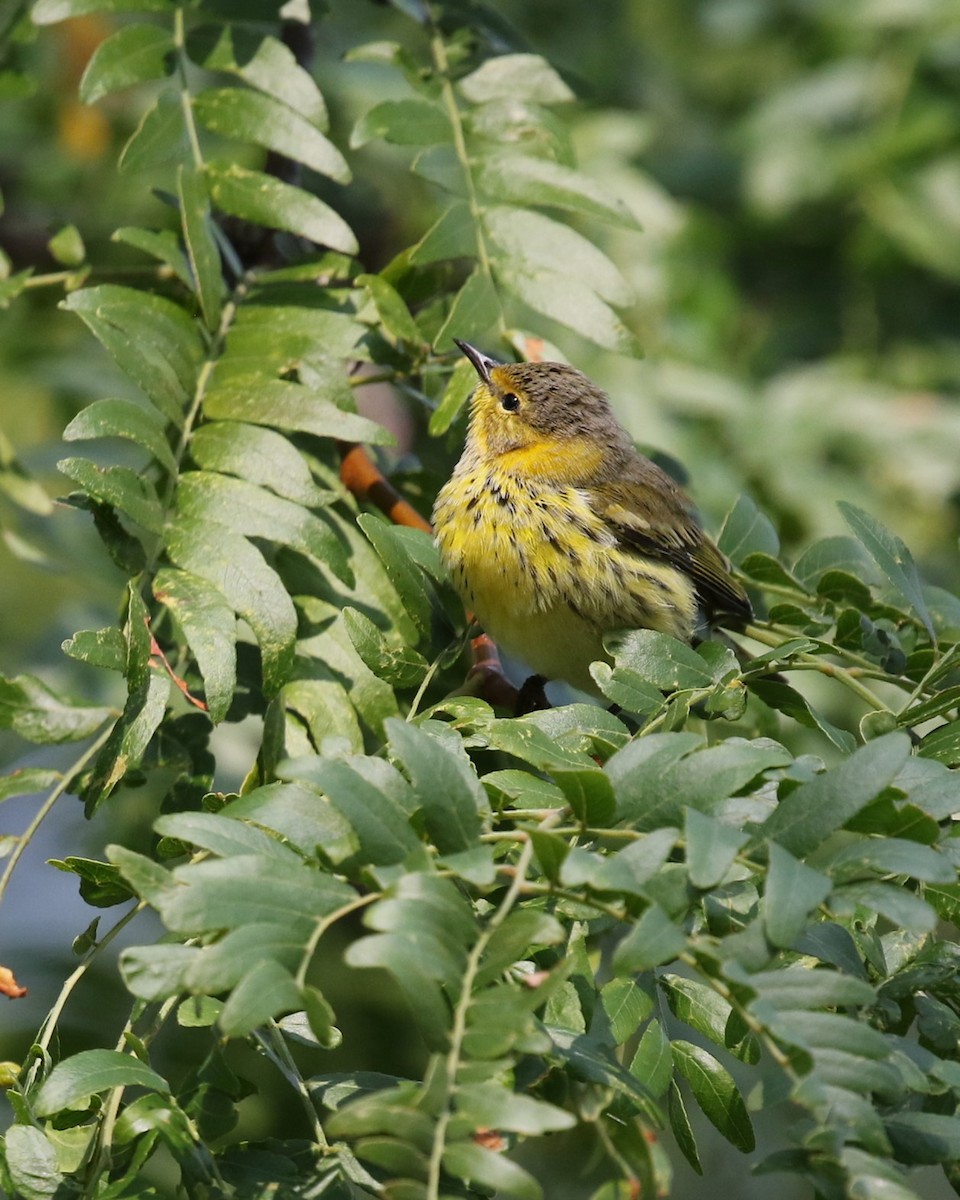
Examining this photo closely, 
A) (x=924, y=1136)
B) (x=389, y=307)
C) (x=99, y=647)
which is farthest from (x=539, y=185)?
(x=924, y=1136)

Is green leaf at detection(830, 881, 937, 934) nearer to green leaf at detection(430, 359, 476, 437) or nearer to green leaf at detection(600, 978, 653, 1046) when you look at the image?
green leaf at detection(600, 978, 653, 1046)

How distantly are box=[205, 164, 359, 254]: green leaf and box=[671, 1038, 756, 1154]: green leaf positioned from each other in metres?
1.66

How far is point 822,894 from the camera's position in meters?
1.58

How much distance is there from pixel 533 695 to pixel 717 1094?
128cm

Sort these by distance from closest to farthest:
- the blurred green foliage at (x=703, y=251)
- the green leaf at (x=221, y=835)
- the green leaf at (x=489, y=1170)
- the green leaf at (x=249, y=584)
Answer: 1. the green leaf at (x=489, y=1170)
2. the green leaf at (x=221, y=835)
3. the green leaf at (x=249, y=584)
4. the blurred green foliage at (x=703, y=251)

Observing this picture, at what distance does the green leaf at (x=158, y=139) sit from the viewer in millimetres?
2869

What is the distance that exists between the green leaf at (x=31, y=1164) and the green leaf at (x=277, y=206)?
1.75 meters

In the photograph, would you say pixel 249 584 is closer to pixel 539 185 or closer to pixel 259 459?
pixel 259 459

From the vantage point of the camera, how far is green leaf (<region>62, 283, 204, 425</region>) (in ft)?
8.01

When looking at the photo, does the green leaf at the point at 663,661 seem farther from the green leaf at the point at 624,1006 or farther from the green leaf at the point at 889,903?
the green leaf at the point at 889,903

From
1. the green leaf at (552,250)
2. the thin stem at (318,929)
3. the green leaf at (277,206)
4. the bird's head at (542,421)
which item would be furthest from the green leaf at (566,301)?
the thin stem at (318,929)

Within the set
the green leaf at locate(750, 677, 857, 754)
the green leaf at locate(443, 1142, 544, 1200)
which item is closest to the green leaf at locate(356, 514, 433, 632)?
the green leaf at locate(750, 677, 857, 754)

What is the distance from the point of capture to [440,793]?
1.71 metres

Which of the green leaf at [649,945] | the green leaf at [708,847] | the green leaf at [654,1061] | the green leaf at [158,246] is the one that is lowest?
the green leaf at [654,1061]
